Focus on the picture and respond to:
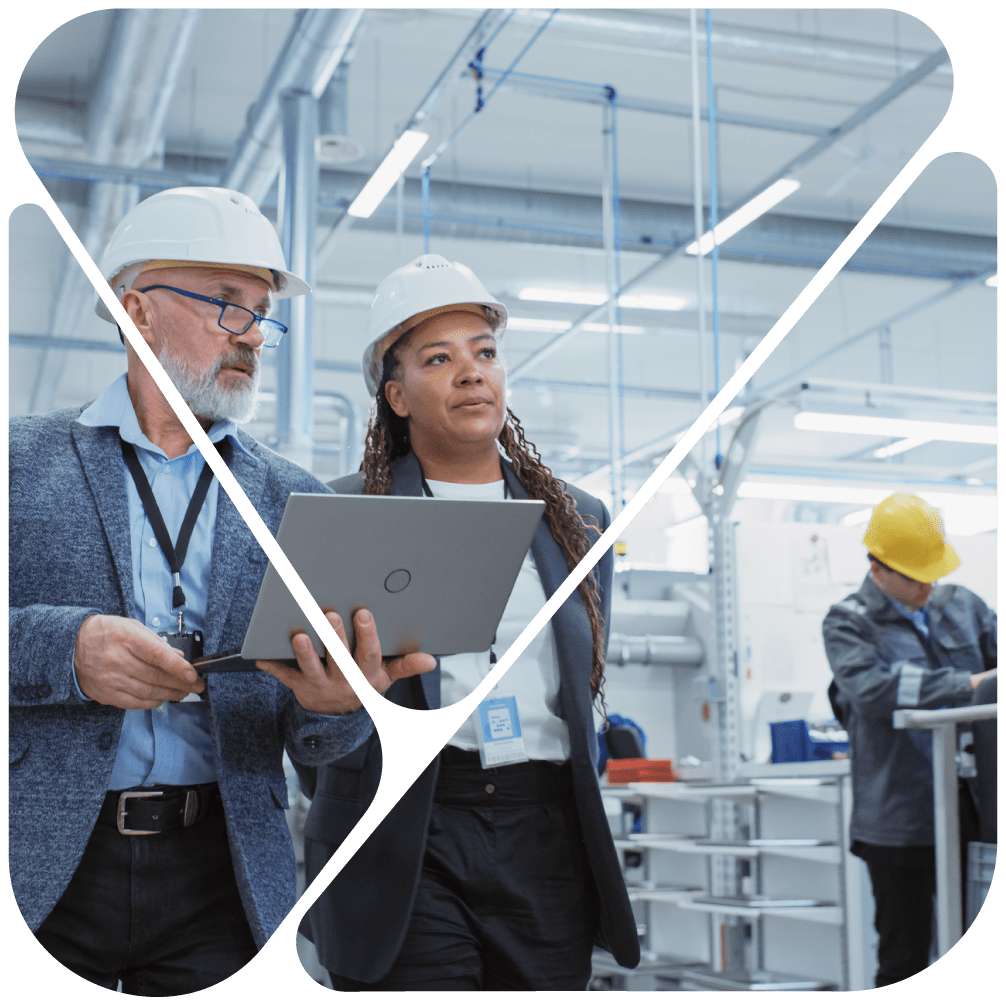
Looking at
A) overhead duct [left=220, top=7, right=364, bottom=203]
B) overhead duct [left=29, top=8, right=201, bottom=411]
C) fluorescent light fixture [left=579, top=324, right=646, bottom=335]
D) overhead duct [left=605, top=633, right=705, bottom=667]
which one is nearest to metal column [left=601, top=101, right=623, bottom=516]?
overhead duct [left=220, top=7, right=364, bottom=203]

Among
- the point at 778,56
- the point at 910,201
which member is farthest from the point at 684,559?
the point at 778,56

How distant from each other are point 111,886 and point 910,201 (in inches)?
264

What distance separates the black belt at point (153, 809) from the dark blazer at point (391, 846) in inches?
6.4

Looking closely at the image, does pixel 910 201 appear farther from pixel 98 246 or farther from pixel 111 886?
pixel 111 886

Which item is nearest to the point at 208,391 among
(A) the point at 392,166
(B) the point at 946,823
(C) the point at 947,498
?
(B) the point at 946,823

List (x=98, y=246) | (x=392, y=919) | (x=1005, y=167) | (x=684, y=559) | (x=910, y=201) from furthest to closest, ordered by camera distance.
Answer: (x=684, y=559) < (x=910, y=201) < (x=98, y=246) < (x=392, y=919) < (x=1005, y=167)

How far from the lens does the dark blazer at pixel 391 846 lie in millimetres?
1192

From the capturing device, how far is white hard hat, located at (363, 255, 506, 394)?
1356mm

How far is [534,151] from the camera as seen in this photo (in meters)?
6.27

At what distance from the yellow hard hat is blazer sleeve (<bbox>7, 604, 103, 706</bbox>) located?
218 centimetres

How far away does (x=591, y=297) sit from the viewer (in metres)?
7.97

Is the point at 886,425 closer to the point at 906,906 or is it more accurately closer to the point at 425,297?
the point at 906,906

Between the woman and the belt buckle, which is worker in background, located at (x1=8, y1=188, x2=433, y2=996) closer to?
the belt buckle

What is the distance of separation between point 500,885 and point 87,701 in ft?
1.62
